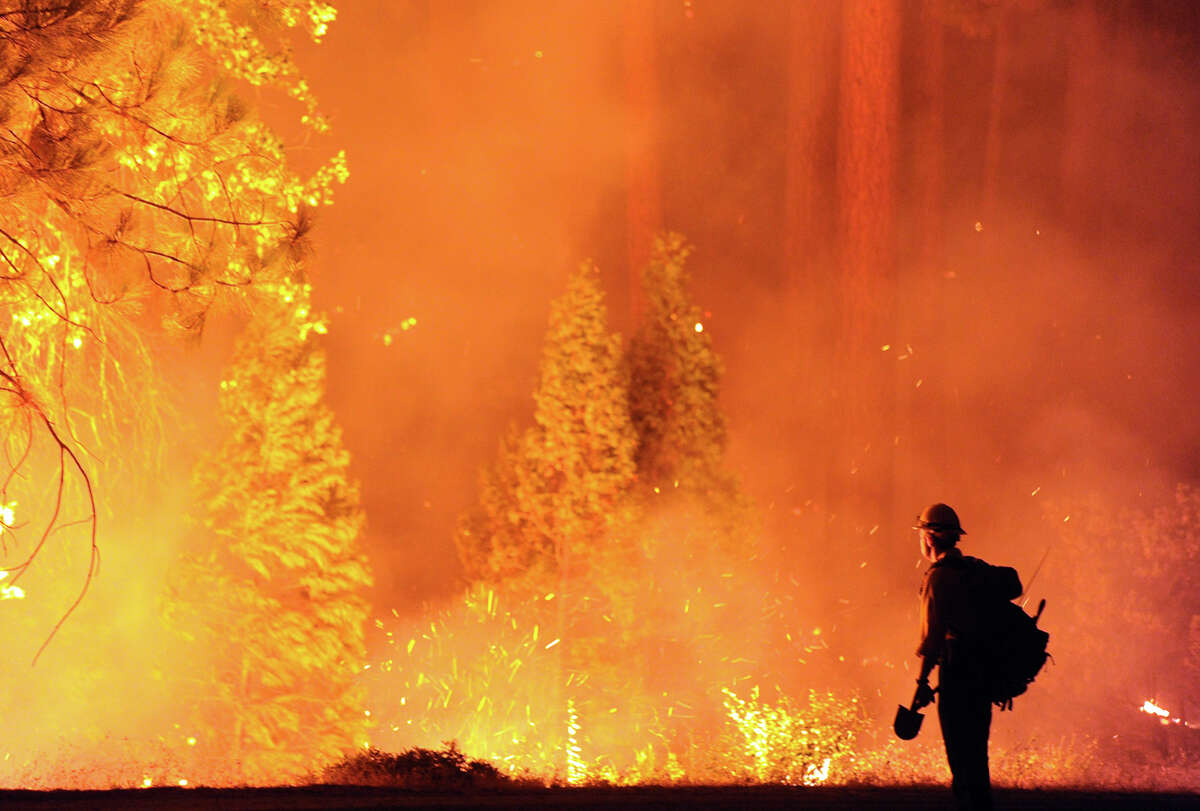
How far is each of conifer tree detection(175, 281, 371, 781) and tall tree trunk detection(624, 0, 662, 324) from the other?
5927 millimetres

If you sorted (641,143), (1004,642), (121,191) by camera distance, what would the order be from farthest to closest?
(641,143), (121,191), (1004,642)

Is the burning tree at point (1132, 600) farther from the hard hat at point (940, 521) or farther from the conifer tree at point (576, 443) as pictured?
the hard hat at point (940, 521)

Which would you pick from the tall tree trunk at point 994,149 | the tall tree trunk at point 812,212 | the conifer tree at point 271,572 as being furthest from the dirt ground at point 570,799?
the tall tree trunk at point 994,149

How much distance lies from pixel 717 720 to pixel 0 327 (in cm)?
891

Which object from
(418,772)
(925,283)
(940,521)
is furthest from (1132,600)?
(418,772)

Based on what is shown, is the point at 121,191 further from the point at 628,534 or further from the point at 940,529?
the point at 628,534

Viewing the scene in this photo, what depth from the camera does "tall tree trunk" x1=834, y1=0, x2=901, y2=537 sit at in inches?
573

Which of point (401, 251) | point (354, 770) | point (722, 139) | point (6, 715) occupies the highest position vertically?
point (722, 139)

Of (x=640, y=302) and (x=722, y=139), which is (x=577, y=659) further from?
(x=722, y=139)

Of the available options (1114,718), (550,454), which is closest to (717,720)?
(550,454)

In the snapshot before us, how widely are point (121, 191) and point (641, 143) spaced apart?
543 inches

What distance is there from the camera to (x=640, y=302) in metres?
17.0

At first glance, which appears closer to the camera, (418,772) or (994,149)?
(418,772)

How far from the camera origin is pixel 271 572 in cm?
1346
